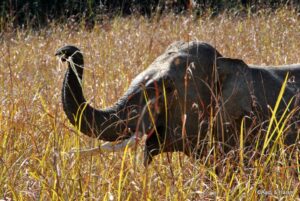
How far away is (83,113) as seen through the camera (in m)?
4.16

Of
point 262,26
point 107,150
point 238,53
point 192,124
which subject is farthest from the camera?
point 262,26

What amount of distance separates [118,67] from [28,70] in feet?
2.29

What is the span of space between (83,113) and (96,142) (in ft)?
1.25

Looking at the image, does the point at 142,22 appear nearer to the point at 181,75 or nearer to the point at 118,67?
the point at 118,67

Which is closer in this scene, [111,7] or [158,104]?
[158,104]

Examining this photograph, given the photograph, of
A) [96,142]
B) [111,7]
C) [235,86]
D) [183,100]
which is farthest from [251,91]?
[111,7]

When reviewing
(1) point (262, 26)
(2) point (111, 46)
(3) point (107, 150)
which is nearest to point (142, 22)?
(1) point (262, 26)

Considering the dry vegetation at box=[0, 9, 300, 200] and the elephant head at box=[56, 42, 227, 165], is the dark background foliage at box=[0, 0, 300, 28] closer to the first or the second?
the dry vegetation at box=[0, 9, 300, 200]

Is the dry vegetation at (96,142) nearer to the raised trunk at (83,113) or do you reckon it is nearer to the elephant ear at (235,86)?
the raised trunk at (83,113)

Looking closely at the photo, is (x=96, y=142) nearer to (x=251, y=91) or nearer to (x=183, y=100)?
(x=183, y=100)

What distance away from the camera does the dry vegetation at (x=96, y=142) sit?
3457mm

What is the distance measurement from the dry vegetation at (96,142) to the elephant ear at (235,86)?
32cm

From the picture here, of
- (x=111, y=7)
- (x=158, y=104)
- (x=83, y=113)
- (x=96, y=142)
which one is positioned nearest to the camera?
(x=83, y=113)

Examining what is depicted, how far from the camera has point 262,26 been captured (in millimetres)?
9195
